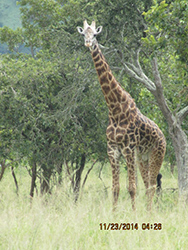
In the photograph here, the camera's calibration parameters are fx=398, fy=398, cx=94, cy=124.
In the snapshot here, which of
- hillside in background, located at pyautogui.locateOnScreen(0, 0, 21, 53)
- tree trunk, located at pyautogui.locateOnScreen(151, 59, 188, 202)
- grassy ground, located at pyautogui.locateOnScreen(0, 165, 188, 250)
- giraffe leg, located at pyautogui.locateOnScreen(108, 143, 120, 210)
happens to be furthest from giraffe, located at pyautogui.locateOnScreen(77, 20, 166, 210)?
hillside in background, located at pyautogui.locateOnScreen(0, 0, 21, 53)

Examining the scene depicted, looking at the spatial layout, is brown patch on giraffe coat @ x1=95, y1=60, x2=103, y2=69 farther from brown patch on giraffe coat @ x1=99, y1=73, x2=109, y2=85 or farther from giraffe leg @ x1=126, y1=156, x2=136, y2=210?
giraffe leg @ x1=126, y1=156, x2=136, y2=210

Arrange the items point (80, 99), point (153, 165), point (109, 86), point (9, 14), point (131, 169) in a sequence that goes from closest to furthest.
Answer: point (109, 86) < point (131, 169) < point (153, 165) < point (80, 99) < point (9, 14)

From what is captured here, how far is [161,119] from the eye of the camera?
1292 cm

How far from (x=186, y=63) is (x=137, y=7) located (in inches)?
94.3

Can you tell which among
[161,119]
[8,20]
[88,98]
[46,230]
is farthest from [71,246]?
[8,20]

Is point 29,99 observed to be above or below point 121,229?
above

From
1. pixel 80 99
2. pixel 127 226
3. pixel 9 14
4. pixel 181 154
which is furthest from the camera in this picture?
pixel 9 14

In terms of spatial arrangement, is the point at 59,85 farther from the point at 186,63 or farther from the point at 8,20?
the point at 8,20

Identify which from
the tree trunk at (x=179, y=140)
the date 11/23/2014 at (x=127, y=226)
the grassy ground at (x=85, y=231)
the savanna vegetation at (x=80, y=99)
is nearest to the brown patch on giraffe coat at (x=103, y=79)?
the savanna vegetation at (x=80, y=99)

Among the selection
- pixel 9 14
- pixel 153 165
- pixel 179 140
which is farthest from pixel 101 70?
pixel 9 14

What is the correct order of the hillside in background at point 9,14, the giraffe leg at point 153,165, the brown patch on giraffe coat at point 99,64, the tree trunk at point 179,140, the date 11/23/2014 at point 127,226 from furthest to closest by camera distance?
1. the hillside in background at point 9,14
2. the tree trunk at point 179,140
3. the giraffe leg at point 153,165
4. the brown patch on giraffe coat at point 99,64
5. the date 11/23/2014 at point 127,226

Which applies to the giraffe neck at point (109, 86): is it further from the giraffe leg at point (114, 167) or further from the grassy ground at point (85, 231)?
the grassy ground at point (85, 231)

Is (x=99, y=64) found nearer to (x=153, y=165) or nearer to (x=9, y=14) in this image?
(x=153, y=165)

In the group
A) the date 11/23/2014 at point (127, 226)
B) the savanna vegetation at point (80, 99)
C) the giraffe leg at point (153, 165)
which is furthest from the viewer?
the giraffe leg at point (153, 165)
